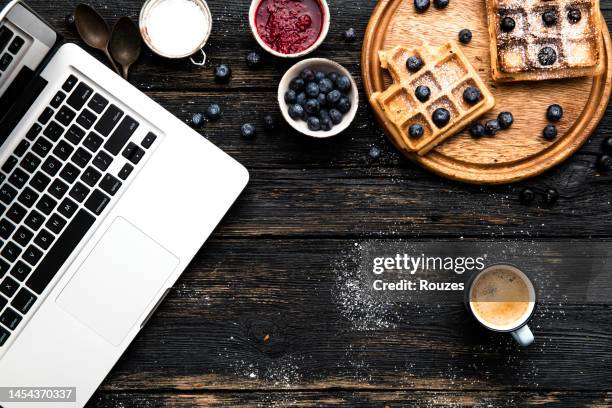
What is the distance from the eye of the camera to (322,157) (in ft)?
4.74

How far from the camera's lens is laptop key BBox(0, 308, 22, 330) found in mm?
1318

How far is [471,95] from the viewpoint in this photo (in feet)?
4.45

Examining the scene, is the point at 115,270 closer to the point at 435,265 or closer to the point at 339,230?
the point at 339,230

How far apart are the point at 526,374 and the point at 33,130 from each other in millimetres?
1227

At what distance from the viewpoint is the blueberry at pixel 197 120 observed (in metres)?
1.42

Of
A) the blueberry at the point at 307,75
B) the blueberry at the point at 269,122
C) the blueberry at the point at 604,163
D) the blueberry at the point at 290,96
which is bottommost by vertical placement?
the blueberry at the point at 604,163

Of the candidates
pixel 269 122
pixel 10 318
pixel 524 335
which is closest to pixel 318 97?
pixel 269 122

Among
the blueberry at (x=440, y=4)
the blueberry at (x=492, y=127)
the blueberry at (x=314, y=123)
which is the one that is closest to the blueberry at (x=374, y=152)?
the blueberry at (x=314, y=123)

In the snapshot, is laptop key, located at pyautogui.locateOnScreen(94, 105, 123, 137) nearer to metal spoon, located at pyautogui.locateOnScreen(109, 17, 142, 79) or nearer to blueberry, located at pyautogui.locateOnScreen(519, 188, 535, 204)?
metal spoon, located at pyautogui.locateOnScreen(109, 17, 142, 79)

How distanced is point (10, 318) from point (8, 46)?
1.85 feet

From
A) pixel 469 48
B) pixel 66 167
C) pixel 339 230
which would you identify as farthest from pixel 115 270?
pixel 469 48

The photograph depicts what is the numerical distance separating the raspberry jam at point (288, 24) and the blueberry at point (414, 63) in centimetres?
21

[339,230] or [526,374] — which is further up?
[339,230]

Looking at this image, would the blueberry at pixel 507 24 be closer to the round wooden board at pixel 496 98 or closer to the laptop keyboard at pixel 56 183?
the round wooden board at pixel 496 98
